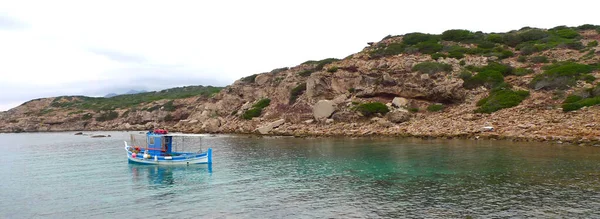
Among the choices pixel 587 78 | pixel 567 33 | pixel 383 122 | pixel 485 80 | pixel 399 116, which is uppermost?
pixel 567 33

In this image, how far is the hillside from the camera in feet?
170

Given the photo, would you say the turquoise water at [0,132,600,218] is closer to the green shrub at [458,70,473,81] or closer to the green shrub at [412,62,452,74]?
the green shrub at [458,70,473,81]

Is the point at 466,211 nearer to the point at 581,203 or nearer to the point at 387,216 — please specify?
the point at 387,216

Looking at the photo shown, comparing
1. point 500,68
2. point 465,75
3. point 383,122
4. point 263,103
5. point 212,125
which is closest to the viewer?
point 383,122

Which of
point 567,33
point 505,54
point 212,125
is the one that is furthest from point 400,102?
point 567,33

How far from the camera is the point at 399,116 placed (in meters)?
63.6

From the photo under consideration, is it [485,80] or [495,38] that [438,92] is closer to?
[485,80]

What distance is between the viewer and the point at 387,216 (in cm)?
1894

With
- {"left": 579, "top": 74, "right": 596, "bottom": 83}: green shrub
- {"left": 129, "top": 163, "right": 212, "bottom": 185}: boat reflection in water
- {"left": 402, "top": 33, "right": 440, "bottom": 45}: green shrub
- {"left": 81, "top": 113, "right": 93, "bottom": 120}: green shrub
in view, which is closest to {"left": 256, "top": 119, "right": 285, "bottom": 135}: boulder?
{"left": 129, "top": 163, "right": 212, "bottom": 185}: boat reflection in water

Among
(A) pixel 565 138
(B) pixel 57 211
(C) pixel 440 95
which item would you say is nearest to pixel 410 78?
(C) pixel 440 95

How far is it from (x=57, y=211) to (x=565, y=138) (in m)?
46.7

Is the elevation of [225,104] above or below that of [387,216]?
above

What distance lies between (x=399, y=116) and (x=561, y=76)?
23.6 m

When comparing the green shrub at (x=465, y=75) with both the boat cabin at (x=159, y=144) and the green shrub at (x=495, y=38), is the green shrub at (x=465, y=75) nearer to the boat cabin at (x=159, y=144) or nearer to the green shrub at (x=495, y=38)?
the green shrub at (x=495, y=38)
